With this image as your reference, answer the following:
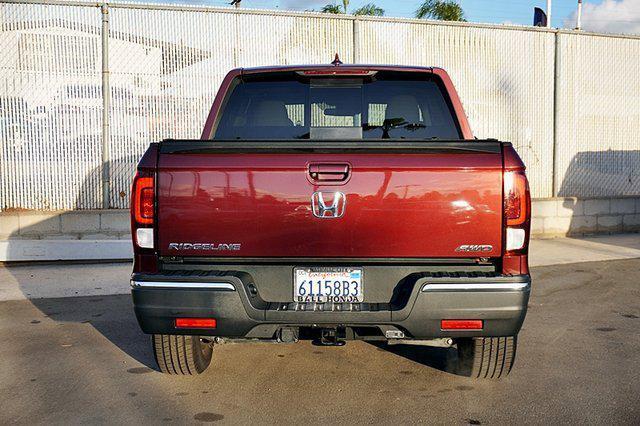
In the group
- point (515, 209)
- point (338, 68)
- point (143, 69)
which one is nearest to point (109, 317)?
point (338, 68)

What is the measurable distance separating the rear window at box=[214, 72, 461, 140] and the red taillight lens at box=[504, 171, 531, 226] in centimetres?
105

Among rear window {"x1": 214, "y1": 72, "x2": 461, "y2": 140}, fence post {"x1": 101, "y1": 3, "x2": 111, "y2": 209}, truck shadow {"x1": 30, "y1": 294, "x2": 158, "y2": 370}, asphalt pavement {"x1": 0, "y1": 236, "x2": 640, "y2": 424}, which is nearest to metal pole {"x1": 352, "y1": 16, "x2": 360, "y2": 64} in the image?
→ fence post {"x1": 101, "y1": 3, "x2": 111, "y2": 209}

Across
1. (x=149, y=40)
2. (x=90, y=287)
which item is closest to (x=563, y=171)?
(x=149, y=40)

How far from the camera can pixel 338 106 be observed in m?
4.85

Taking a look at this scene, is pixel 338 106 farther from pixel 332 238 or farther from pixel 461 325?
pixel 461 325

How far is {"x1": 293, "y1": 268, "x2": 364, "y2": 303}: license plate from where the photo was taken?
3.64m

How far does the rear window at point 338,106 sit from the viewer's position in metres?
4.64

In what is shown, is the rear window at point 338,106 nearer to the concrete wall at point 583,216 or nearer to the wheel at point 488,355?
the wheel at point 488,355

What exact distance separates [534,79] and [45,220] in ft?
27.9

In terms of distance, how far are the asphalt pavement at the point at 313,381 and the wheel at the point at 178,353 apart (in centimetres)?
9

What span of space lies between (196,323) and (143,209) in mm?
661

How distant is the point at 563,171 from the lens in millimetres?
12727

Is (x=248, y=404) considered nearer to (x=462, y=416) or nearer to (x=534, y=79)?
(x=462, y=416)

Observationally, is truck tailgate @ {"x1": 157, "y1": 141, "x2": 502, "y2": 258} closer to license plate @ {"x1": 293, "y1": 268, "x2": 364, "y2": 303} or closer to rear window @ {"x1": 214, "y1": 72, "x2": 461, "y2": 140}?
license plate @ {"x1": 293, "y1": 268, "x2": 364, "y2": 303}
